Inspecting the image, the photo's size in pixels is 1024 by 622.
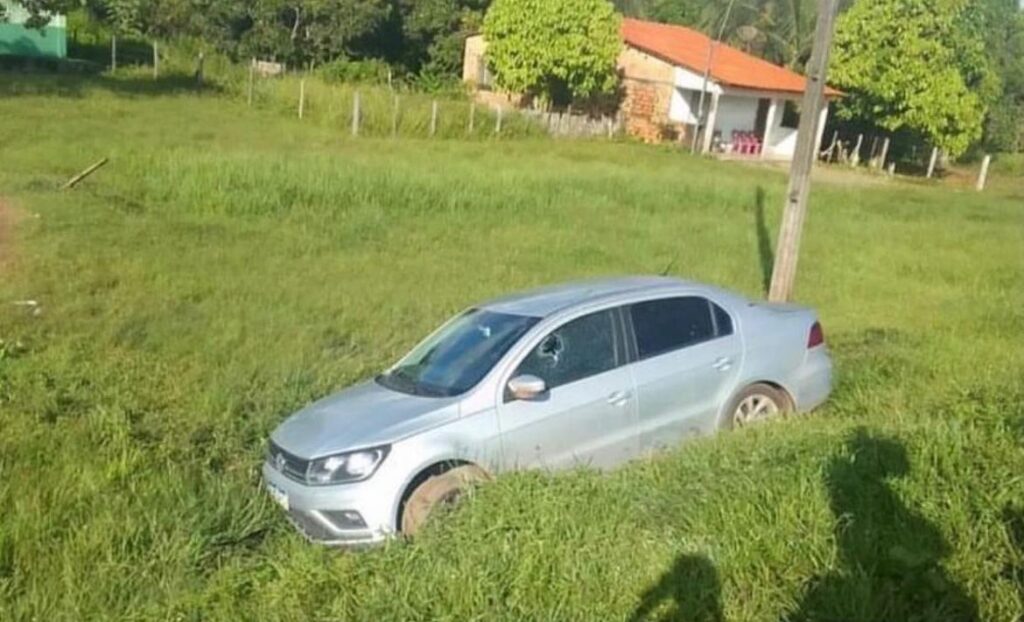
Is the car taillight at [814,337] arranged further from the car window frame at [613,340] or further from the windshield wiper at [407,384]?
the windshield wiper at [407,384]

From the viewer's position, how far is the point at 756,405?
6523 mm

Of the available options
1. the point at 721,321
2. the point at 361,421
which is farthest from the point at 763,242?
the point at 361,421

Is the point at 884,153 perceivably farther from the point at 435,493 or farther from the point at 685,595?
the point at 685,595

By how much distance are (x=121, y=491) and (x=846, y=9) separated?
143ft

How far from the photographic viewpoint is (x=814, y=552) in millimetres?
3760

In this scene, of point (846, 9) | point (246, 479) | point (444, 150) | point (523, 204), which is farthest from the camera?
point (846, 9)

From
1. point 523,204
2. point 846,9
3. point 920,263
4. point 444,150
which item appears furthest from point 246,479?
point 846,9

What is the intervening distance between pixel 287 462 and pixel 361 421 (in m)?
0.50

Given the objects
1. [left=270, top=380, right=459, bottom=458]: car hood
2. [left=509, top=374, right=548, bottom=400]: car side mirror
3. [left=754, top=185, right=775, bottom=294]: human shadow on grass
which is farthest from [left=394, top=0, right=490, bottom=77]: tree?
[left=509, top=374, right=548, bottom=400]: car side mirror

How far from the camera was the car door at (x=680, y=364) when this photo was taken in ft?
19.4

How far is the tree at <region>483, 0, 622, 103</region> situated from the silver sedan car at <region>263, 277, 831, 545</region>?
2888 centimetres

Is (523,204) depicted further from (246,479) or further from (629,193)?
(246,479)

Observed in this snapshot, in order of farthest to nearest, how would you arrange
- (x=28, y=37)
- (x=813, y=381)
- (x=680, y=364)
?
1. (x=28, y=37)
2. (x=813, y=381)
3. (x=680, y=364)

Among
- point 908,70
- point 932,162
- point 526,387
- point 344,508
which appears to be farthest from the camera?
point 932,162
